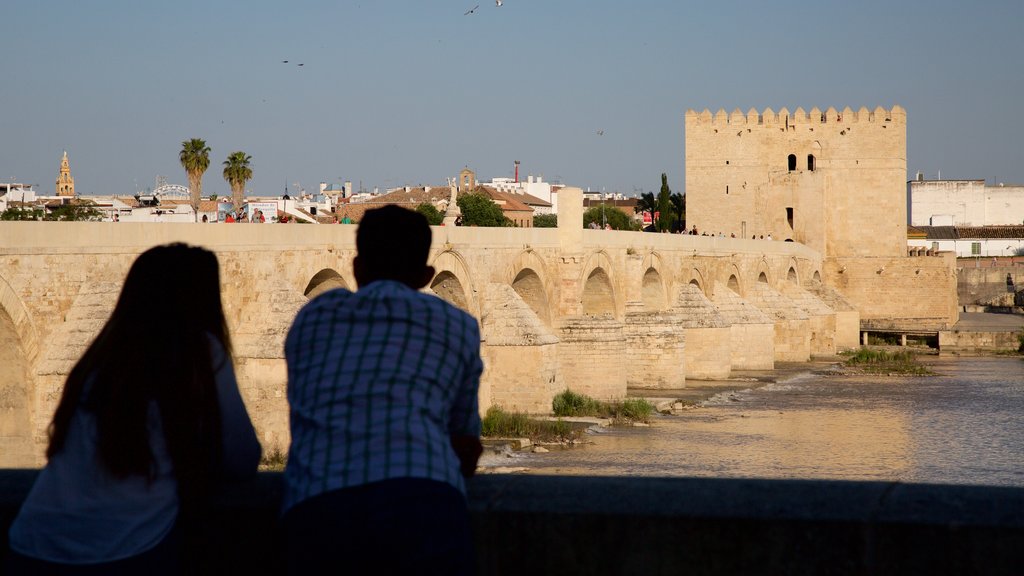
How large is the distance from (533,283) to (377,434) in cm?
1899

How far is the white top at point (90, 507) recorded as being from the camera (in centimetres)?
241

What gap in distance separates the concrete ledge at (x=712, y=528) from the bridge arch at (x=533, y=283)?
17074 mm

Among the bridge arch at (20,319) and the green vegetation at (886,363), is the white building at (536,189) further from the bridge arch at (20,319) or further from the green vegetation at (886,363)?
the bridge arch at (20,319)

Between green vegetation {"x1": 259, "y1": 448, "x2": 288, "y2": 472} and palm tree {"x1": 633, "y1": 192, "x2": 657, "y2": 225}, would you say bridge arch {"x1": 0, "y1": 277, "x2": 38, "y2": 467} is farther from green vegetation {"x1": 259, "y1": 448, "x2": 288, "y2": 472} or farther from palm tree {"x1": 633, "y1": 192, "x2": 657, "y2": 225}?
palm tree {"x1": 633, "y1": 192, "x2": 657, "y2": 225}

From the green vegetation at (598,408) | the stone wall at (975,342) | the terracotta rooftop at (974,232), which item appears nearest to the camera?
the green vegetation at (598,408)

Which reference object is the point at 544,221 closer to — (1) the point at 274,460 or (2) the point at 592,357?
(2) the point at 592,357

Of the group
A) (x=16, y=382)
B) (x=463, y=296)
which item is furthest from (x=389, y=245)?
(x=463, y=296)

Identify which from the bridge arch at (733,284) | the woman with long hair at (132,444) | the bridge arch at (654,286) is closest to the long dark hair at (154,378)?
the woman with long hair at (132,444)

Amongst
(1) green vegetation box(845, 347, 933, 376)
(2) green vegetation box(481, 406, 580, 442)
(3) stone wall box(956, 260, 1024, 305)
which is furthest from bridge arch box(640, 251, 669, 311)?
(3) stone wall box(956, 260, 1024, 305)

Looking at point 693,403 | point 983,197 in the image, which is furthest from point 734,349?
point 983,197

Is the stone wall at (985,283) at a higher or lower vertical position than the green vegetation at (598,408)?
higher

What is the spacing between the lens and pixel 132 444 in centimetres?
242

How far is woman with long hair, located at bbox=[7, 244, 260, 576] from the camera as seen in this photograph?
7.92 ft

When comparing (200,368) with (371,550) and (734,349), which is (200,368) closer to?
(371,550)
